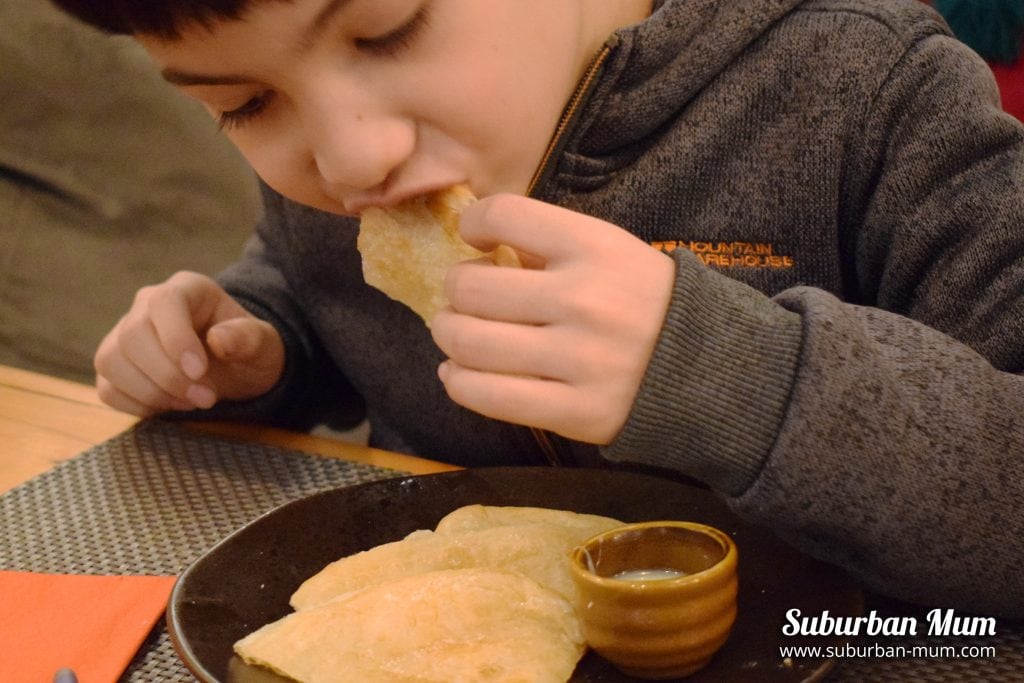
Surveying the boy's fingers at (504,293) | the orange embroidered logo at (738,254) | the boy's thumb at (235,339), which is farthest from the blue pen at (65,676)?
the orange embroidered logo at (738,254)

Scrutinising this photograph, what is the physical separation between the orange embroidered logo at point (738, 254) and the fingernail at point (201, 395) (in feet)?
1.89

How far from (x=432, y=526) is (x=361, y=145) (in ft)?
1.25

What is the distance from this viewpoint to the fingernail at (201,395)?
1.32 meters

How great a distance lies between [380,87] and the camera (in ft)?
2.80

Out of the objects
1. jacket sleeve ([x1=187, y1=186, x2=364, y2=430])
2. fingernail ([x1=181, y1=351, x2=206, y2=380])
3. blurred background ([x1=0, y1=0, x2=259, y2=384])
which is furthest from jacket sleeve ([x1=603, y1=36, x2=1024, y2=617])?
blurred background ([x1=0, y1=0, x2=259, y2=384])

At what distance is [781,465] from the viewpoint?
0.80 metres

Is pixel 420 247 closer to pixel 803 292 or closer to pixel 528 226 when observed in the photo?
pixel 528 226

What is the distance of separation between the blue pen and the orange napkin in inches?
0.4

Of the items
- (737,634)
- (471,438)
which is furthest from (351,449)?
(737,634)

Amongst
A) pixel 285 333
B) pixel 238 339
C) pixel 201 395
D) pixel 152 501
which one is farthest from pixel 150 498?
pixel 285 333

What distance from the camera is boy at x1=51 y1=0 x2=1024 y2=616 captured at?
0.80 meters

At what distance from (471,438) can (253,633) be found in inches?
19.9

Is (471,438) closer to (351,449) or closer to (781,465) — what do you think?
(351,449)

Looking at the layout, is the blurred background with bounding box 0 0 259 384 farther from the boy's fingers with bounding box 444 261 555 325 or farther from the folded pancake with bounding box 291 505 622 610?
the boy's fingers with bounding box 444 261 555 325
